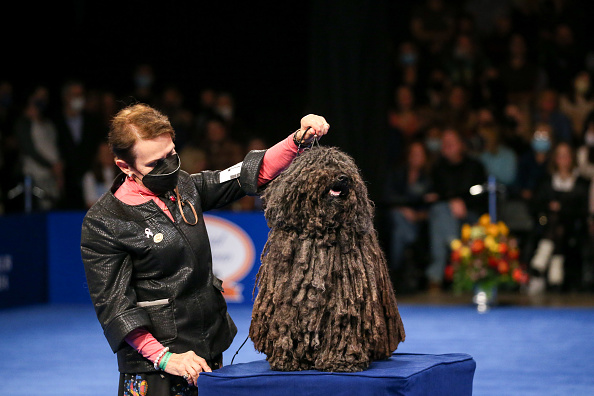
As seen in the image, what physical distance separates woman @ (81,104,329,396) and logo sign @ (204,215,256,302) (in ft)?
18.7

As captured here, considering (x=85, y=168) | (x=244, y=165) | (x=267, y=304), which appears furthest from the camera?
(x=85, y=168)

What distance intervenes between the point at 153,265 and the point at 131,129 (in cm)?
45

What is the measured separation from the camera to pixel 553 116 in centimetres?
989

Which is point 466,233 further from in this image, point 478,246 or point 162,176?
point 162,176

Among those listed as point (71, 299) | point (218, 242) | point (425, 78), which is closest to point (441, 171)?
point (425, 78)

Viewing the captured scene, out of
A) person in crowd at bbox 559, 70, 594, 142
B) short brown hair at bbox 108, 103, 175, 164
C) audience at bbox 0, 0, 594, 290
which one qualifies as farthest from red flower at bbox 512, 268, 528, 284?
short brown hair at bbox 108, 103, 175, 164

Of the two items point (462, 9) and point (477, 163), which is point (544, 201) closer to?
point (477, 163)

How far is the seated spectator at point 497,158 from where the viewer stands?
9.49 metres

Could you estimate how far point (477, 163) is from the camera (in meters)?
9.23

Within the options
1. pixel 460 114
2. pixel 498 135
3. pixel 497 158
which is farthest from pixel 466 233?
pixel 460 114

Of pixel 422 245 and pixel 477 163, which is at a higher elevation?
pixel 477 163

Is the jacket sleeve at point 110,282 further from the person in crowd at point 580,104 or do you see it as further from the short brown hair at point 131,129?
the person in crowd at point 580,104

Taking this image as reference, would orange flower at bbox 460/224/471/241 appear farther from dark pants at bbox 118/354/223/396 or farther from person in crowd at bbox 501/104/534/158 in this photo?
dark pants at bbox 118/354/223/396

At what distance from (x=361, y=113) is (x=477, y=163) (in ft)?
4.56
